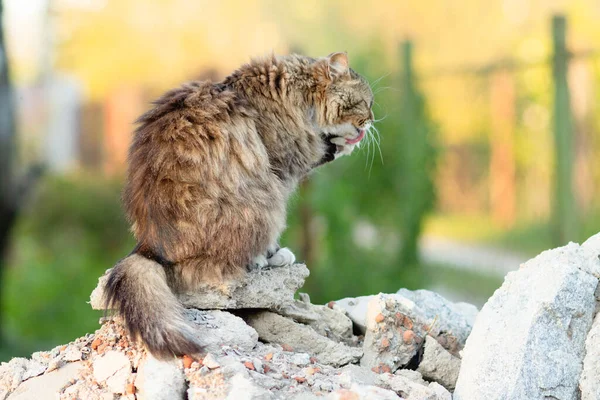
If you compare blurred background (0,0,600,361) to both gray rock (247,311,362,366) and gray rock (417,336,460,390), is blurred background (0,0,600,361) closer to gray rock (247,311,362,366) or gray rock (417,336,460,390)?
gray rock (247,311,362,366)

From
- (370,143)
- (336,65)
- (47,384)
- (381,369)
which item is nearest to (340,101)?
(336,65)

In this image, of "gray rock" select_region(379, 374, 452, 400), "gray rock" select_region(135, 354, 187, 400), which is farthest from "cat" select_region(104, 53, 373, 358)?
"gray rock" select_region(379, 374, 452, 400)

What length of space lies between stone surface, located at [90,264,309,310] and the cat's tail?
0.20 m

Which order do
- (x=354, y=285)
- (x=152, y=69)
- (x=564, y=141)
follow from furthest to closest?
(x=152, y=69)
(x=354, y=285)
(x=564, y=141)

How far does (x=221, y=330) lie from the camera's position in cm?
411

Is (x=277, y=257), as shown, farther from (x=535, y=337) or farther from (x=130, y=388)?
(x=535, y=337)

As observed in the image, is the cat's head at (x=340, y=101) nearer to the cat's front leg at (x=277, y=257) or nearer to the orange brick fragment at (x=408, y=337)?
the cat's front leg at (x=277, y=257)

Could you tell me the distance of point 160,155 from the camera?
4297 mm

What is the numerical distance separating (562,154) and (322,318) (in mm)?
4039

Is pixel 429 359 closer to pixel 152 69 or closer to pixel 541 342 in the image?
pixel 541 342

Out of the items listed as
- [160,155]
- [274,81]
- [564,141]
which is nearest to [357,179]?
[564,141]

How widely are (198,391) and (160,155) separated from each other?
131 cm

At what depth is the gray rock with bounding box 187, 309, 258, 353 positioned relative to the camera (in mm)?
4008

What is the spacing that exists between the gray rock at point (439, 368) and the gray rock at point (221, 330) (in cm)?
90
